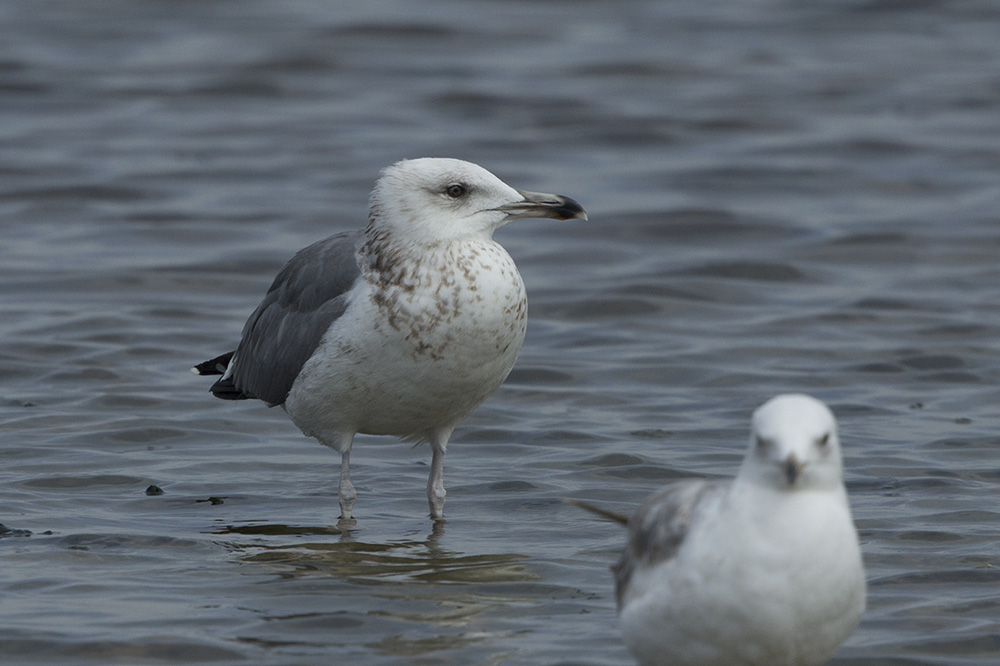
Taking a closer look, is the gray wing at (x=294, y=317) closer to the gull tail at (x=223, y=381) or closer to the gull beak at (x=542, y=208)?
the gull tail at (x=223, y=381)

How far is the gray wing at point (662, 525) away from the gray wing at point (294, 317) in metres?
2.43

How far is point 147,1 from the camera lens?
21.7 m

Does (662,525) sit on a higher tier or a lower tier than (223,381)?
higher

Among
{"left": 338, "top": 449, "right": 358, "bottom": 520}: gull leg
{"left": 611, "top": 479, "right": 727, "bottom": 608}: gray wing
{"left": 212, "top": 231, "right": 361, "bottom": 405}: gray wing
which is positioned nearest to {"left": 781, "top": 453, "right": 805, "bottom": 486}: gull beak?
{"left": 611, "top": 479, "right": 727, "bottom": 608}: gray wing

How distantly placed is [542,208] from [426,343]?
0.85 m

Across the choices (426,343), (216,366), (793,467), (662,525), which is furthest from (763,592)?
(216,366)

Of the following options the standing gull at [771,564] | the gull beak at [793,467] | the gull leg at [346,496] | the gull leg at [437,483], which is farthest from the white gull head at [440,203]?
the gull beak at [793,467]

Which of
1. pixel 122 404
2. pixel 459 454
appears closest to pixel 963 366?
pixel 459 454

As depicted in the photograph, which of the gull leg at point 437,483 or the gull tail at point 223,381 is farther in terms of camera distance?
the gull tail at point 223,381

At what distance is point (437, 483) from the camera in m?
7.32

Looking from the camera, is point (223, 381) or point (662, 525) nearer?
point (662, 525)

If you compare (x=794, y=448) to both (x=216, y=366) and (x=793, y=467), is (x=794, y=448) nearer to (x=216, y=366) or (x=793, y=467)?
(x=793, y=467)

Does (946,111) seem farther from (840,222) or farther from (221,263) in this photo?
(221,263)

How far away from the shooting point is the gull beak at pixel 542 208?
7.09 meters
